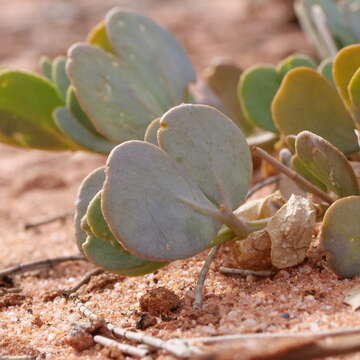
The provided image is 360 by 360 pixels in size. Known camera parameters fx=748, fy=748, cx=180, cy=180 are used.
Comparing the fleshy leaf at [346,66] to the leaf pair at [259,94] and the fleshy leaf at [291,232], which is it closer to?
the fleshy leaf at [291,232]

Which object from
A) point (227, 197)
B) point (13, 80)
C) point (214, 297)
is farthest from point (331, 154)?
point (13, 80)

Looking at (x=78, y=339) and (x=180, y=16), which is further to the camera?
(x=180, y=16)

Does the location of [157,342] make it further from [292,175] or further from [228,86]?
[228,86]

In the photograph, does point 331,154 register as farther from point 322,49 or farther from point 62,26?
point 62,26

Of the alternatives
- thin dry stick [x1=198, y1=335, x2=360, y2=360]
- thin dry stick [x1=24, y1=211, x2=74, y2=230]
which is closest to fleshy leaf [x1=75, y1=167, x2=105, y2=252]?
thin dry stick [x1=198, y1=335, x2=360, y2=360]

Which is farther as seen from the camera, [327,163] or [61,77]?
[61,77]

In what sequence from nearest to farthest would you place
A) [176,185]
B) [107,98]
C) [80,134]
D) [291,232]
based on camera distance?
1. [176,185]
2. [291,232]
3. [107,98]
4. [80,134]

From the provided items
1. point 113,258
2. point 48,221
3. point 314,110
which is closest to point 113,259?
point 113,258
